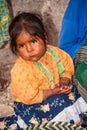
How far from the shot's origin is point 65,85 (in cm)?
314

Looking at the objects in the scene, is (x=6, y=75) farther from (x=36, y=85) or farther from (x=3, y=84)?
(x=36, y=85)

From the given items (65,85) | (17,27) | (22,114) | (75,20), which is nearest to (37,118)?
(22,114)

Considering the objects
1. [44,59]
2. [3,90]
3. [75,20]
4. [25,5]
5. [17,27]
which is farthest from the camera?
[3,90]

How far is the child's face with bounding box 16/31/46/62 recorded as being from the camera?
291cm

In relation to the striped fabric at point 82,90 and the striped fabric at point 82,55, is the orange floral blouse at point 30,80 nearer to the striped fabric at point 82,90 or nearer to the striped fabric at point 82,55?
the striped fabric at point 82,90

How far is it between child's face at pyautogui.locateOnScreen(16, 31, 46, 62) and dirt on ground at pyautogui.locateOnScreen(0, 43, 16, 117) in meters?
1.10

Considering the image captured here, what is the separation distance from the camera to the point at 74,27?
3506 mm

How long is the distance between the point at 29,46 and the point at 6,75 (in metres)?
1.45

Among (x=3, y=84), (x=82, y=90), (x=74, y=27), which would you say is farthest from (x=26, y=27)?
(x=3, y=84)

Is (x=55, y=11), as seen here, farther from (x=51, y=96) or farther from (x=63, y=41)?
(x=51, y=96)

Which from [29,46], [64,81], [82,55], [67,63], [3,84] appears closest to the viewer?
[29,46]

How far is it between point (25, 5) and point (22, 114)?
1.38m

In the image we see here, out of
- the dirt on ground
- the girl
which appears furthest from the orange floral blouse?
the dirt on ground

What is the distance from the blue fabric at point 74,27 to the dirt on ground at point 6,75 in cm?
85
